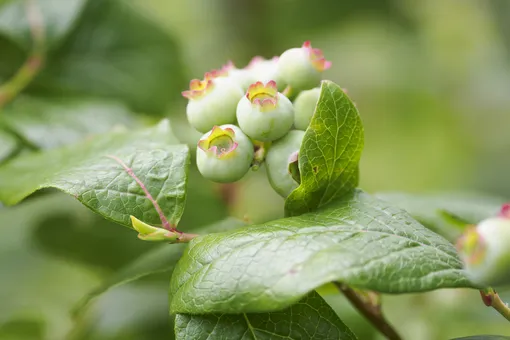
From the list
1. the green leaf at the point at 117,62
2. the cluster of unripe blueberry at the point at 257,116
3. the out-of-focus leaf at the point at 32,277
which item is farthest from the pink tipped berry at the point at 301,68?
the out-of-focus leaf at the point at 32,277

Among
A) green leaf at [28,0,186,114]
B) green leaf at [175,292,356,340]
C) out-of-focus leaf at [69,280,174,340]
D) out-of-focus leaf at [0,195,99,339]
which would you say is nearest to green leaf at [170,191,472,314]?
green leaf at [175,292,356,340]

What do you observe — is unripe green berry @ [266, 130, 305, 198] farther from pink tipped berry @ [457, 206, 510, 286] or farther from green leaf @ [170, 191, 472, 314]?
pink tipped berry @ [457, 206, 510, 286]

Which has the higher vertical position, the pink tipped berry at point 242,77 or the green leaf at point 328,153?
the pink tipped berry at point 242,77

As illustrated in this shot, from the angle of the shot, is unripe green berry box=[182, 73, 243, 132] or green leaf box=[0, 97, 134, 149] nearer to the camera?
unripe green berry box=[182, 73, 243, 132]

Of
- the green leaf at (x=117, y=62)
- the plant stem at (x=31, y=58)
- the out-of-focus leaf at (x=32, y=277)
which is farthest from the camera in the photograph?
the out-of-focus leaf at (x=32, y=277)

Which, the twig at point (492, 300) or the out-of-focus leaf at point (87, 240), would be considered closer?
the twig at point (492, 300)

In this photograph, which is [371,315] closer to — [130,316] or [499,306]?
[499,306]

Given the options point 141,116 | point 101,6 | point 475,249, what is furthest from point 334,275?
point 101,6

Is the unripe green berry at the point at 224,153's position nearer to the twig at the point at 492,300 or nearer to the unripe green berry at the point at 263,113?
the unripe green berry at the point at 263,113
